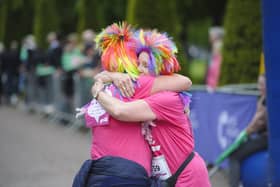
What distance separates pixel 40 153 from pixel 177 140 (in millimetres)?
7760

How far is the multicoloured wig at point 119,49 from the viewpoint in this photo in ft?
12.9

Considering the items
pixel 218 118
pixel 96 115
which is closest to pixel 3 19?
pixel 218 118

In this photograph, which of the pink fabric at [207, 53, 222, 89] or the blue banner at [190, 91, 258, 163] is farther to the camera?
the pink fabric at [207, 53, 222, 89]

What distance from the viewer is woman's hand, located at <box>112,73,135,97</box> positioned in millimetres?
3859

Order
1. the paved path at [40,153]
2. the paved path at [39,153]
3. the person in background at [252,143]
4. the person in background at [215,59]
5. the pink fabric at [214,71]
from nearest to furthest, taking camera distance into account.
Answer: the person in background at [252,143], the paved path at [40,153], the paved path at [39,153], the pink fabric at [214,71], the person in background at [215,59]

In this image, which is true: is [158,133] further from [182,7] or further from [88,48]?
[182,7]

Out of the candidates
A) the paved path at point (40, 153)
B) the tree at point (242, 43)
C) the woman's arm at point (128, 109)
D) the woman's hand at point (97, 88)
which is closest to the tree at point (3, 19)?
the paved path at point (40, 153)

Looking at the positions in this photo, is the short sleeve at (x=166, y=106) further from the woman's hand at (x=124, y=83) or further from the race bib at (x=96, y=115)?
the race bib at (x=96, y=115)

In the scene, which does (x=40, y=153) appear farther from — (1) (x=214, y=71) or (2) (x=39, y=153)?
(1) (x=214, y=71)

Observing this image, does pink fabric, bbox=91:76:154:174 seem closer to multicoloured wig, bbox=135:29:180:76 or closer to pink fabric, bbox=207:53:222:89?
multicoloured wig, bbox=135:29:180:76

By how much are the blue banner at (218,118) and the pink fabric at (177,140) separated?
419cm

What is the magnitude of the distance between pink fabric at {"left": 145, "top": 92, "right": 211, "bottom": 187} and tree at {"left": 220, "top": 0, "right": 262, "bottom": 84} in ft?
24.3

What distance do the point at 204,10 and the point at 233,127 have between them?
1720 cm

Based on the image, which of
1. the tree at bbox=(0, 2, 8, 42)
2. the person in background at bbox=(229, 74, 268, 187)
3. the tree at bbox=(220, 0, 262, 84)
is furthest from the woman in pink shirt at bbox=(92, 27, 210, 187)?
the tree at bbox=(0, 2, 8, 42)
